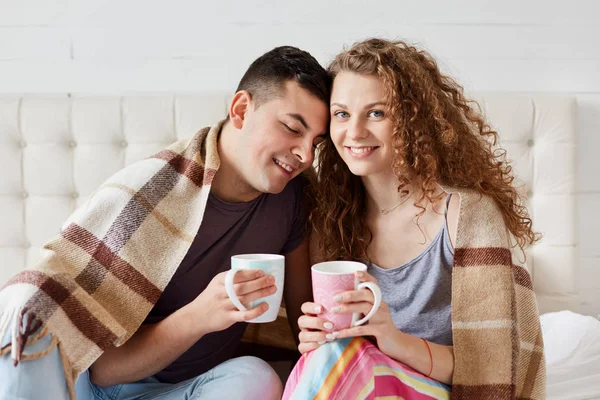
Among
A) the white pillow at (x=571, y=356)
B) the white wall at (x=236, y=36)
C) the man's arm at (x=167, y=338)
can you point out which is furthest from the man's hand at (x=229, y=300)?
the white wall at (x=236, y=36)

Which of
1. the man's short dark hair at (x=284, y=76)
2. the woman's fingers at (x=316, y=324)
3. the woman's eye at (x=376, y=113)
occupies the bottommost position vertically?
the woman's fingers at (x=316, y=324)

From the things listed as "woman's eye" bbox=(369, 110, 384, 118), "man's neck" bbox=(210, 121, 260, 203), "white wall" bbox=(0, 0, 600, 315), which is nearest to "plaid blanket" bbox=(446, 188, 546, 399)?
"woman's eye" bbox=(369, 110, 384, 118)

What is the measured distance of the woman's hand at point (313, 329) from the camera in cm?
100

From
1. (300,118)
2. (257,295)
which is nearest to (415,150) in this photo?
(300,118)

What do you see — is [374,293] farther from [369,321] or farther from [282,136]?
[282,136]

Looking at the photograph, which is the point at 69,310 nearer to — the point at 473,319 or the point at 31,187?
the point at 473,319

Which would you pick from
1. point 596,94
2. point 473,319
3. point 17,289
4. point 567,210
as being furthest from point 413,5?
point 17,289

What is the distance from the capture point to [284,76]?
1264 mm

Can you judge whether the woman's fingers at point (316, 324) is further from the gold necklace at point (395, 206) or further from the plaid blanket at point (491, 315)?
the gold necklace at point (395, 206)

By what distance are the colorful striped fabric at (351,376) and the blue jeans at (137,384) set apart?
10cm

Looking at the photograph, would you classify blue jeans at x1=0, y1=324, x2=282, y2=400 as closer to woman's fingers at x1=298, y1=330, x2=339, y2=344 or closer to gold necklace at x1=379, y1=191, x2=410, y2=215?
woman's fingers at x1=298, y1=330, x2=339, y2=344

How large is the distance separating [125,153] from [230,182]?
2.18 ft

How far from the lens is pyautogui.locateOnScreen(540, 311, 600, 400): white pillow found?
1405 millimetres

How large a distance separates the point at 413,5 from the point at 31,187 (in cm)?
135
